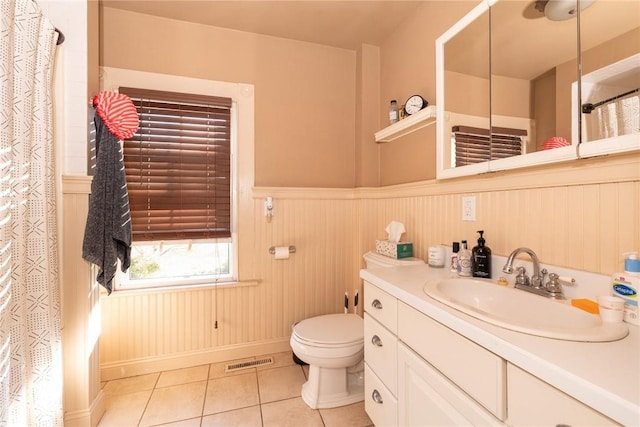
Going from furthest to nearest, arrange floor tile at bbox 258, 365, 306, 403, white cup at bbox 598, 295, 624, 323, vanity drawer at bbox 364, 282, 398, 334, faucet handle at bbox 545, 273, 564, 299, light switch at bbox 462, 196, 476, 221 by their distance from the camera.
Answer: floor tile at bbox 258, 365, 306, 403 < light switch at bbox 462, 196, 476, 221 < vanity drawer at bbox 364, 282, 398, 334 < faucet handle at bbox 545, 273, 564, 299 < white cup at bbox 598, 295, 624, 323

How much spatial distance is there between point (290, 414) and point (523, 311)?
1306mm

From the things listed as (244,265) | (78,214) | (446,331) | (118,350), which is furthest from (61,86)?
(446,331)

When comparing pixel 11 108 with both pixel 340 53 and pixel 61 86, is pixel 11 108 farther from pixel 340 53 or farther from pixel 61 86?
pixel 340 53

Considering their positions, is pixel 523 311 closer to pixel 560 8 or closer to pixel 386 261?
pixel 386 261

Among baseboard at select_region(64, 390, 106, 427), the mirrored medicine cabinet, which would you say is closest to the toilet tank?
the mirrored medicine cabinet

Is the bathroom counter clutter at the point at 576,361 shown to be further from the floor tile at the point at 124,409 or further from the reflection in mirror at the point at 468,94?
the floor tile at the point at 124,409

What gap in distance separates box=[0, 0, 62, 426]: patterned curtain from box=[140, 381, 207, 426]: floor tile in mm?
436

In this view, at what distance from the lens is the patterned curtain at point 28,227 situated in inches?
39.8

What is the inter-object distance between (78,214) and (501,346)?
187 cm

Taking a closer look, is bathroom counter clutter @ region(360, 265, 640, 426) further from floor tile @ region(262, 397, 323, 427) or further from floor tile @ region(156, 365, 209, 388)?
floor tile @ region(156, 365, 209, 388)

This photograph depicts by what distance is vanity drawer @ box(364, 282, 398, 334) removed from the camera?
116 cm

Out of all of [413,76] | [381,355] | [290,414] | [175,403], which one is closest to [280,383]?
[290,414]

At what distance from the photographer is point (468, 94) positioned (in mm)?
1438

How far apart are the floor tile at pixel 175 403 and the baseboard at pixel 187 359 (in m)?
0.20
